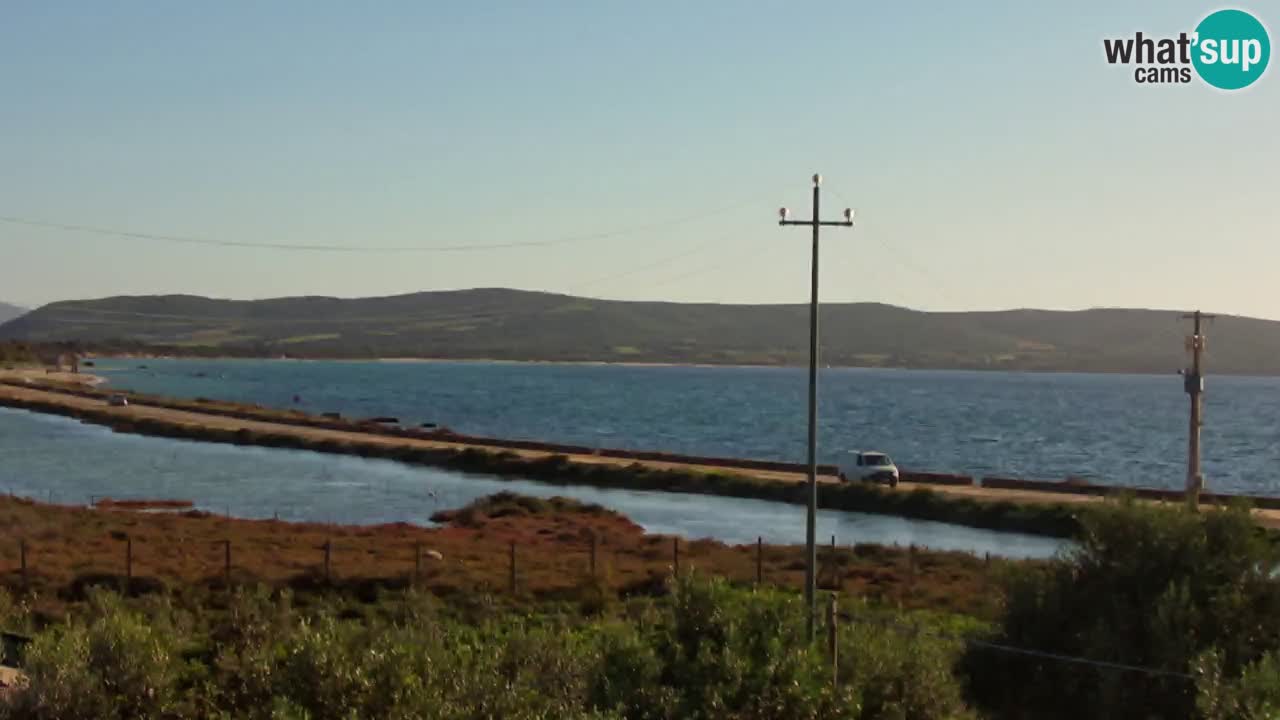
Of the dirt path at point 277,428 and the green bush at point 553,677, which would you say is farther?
the dirt path at point 277,428

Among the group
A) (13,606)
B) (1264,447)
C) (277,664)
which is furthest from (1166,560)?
(1264,447)

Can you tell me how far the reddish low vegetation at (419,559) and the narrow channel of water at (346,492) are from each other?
5382mm

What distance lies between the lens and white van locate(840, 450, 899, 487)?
6819cm

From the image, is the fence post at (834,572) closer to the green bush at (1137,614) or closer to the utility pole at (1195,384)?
the utility pole at (1195,384)

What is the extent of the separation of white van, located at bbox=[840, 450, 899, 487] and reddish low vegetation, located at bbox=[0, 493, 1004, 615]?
17761 mm

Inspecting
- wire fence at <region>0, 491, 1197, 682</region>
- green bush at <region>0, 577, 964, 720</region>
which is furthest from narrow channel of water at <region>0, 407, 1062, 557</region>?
green bush at <region>0, 577, 964, 720</region>

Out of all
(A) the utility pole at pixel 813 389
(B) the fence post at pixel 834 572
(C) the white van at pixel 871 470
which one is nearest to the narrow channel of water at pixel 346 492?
(C) the white van at pixel 871 470

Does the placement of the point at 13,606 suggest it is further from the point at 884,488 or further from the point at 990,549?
the point at 884,488

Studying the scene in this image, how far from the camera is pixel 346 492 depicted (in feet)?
226

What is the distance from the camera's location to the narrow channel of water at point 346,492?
55.7 meters

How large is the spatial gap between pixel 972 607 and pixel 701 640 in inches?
819

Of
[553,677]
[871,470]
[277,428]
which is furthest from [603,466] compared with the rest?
[553,677]

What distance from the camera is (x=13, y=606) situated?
95.5 feet

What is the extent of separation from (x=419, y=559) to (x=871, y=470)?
122ft
